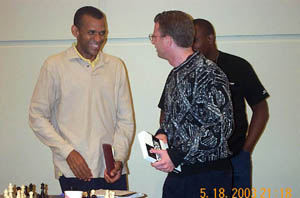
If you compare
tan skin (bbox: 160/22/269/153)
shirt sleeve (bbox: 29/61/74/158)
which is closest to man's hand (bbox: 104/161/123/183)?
shirt sleeve (bbox: 29/61/74/158)

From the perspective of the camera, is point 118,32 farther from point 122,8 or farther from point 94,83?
point 94,83

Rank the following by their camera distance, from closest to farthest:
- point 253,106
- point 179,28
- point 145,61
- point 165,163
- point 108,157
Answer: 1. point 165,163
2. point 179,28
3. point 108,157
4. point 253,106
5. point 145,61

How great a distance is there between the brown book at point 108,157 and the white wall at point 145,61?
4.53ft

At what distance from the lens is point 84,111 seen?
293 centimetres

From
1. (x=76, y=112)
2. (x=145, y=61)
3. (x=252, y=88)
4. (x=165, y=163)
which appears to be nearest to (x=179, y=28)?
(x=165, y=163)

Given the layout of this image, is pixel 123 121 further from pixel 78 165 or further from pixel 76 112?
pixel 78 165

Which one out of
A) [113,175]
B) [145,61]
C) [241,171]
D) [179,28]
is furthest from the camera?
[145,61]

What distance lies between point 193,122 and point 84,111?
3.06 ft

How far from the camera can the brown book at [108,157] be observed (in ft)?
8.76

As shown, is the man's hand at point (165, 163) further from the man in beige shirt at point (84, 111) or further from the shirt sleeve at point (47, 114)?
the shirt sleeve at point (47, 114)

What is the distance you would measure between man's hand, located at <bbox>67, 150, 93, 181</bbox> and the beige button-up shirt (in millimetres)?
37

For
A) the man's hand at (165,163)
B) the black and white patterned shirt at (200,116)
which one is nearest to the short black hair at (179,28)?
the black and white patterned shirt at (200,116)

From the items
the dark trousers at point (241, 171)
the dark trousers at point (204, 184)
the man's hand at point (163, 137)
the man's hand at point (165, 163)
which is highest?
the man's hand at point (163, 137)

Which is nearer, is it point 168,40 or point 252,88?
point 168,40
